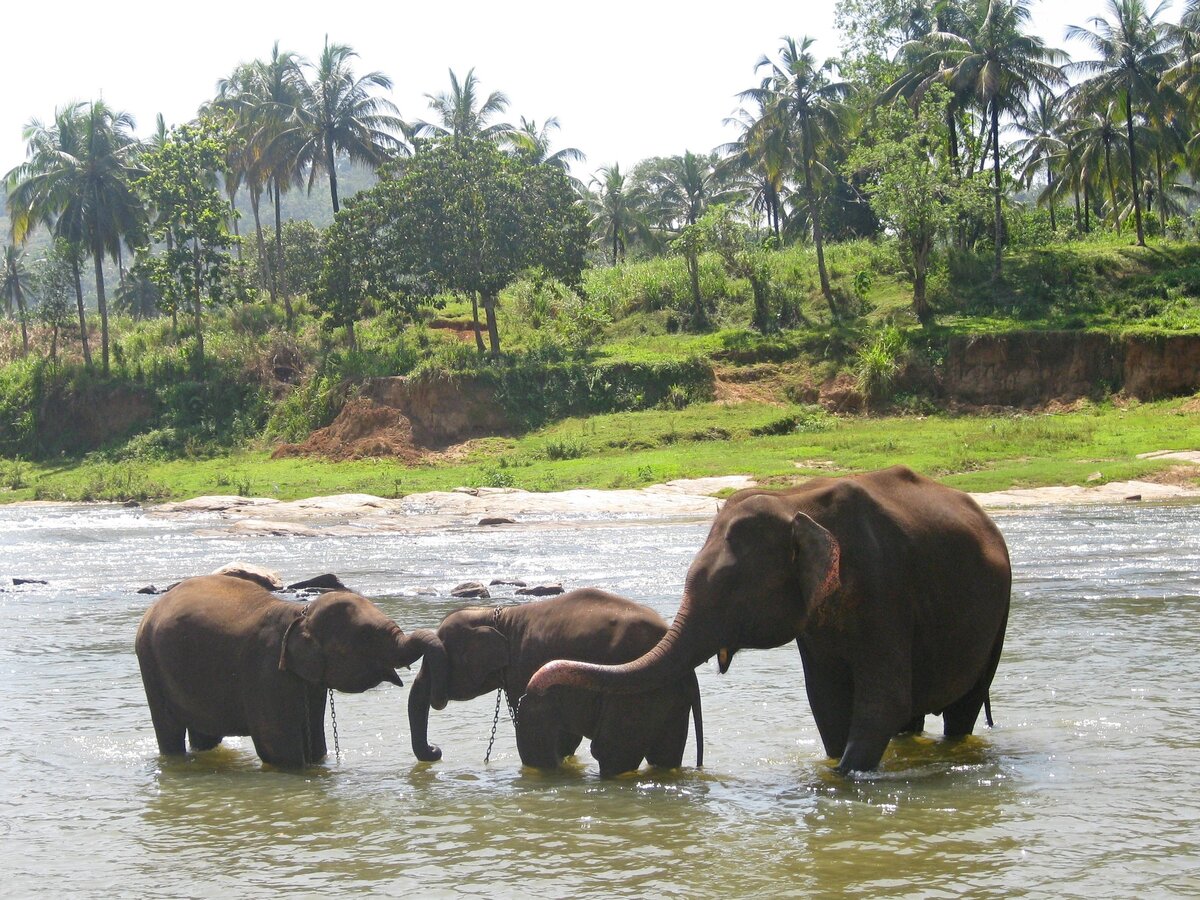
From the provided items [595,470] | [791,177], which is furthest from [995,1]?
[595,470]

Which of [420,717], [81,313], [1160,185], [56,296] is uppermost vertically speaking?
[1160,185]

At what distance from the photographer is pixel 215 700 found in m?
9.39

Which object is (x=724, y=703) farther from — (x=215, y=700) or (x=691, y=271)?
(x=691, y=271)

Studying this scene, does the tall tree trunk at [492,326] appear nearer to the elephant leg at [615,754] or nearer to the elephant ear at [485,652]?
the elephant ear at [485,652]

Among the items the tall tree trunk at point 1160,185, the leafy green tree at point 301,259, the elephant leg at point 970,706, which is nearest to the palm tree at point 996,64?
the tall tree trunk at point 1160,185

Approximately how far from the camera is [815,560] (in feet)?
24.7

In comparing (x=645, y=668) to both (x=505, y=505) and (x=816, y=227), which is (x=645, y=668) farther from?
(x=816, y=227)

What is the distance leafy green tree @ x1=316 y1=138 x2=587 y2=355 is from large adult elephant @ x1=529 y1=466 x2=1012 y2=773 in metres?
37.4

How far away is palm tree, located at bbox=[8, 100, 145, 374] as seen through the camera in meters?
50.8

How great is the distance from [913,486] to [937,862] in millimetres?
2622

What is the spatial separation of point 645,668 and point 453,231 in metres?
38.4

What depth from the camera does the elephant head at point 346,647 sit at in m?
8.96

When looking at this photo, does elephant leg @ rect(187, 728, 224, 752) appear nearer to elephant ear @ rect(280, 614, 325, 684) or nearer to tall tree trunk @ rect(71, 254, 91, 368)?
elephant ear @ rect(280, 614, 325, 684)

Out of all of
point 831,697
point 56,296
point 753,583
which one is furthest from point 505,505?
point 56,296
